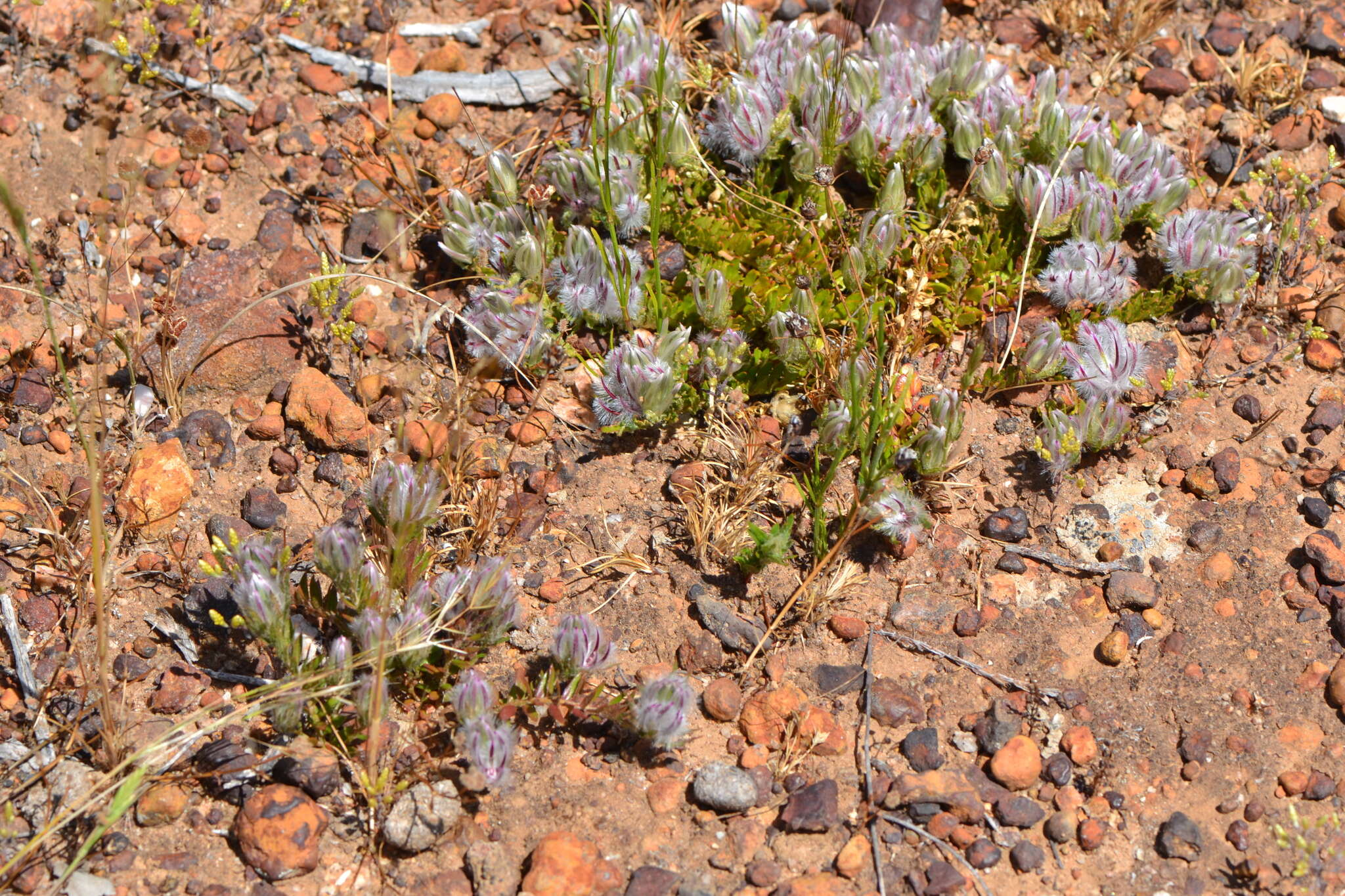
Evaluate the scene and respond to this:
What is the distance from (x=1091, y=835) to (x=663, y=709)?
1.33 meters

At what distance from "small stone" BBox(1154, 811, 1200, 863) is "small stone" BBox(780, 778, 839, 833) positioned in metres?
0.97

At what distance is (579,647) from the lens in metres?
3.61

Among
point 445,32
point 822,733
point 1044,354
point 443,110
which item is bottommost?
point 822,733

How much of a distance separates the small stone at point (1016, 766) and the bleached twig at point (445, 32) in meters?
4.09

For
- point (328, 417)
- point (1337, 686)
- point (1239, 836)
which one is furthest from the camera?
point (328, 417)

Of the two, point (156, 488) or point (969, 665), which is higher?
point (156, 488)

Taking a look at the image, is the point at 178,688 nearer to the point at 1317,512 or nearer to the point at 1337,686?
the point at 1337,686

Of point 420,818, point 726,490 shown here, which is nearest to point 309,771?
point 420,818

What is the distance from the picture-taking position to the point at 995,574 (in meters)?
4.08

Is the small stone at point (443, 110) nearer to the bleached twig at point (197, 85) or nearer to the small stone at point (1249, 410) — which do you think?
the bleached twig at point (197, 85)

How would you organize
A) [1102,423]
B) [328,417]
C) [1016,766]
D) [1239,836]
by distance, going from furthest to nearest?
1. [328,417]
2. [1102,423]
3. [1016,766]
4. [1239,836]

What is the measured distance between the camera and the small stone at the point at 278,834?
332cm

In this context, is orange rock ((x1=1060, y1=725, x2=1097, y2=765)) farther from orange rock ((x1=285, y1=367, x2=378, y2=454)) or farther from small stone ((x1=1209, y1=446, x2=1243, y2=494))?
orange rock ((x1=285, y1=367, x2=378, y2=454))

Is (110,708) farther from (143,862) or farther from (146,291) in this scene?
(146,291)
